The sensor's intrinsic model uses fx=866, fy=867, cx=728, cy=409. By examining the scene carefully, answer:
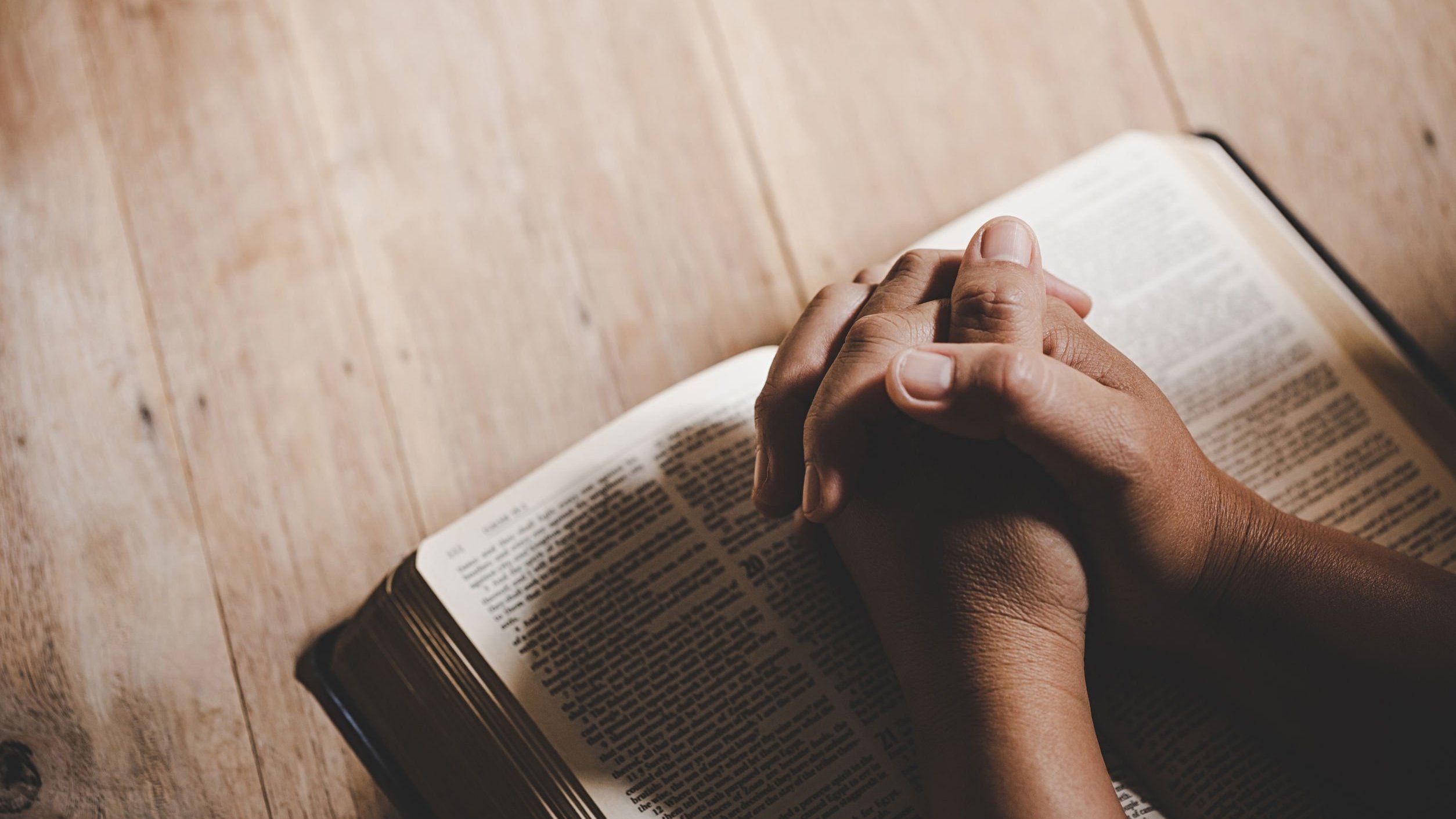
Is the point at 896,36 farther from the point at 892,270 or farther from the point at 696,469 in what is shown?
the point at 696,469

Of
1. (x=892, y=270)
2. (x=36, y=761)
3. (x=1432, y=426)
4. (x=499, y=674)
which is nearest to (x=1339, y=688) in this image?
(x=1432, y=426)

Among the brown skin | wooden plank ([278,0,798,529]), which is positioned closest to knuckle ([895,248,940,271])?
the brown skin

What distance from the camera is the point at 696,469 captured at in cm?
64

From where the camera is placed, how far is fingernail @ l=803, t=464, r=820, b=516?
0.52 m

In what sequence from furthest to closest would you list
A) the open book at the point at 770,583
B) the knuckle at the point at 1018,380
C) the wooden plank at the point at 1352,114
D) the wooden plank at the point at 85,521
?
the wooden plank at the point at 1352,114 → the wooden plank at the point at 85,521 → the open book at the point at 770,583 → the knuckle at the point at 1018,380

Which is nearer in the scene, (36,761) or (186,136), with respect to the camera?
(36,761)

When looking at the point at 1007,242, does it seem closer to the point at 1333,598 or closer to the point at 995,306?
the point at 995,306

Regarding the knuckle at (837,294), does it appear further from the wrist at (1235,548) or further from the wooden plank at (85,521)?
the wooden plank at (85,521)

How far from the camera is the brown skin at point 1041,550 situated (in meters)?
0.49

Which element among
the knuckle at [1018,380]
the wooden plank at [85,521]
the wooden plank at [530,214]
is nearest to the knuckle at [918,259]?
the knuckle at [1018,380]

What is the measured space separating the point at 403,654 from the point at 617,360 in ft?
1.03

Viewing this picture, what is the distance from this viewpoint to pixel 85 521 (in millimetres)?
750

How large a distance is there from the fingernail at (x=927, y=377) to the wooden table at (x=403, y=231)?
0.34m

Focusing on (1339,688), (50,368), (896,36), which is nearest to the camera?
(1339,688)
